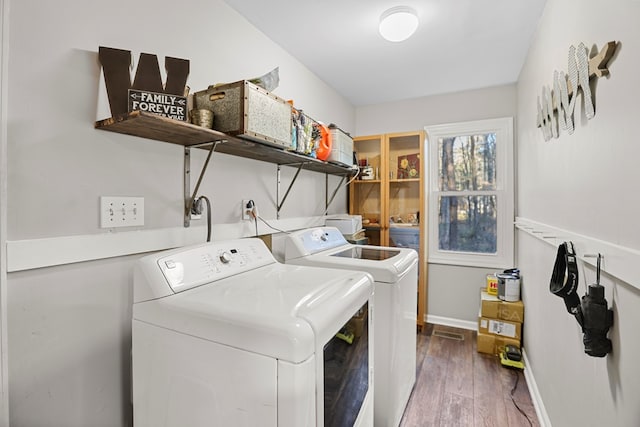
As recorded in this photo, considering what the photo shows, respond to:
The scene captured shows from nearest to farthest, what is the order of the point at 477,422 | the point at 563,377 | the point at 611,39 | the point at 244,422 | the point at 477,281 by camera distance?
the point at 244,422 < the point at 611,39 < the point at 563,377 < the point at 477,422 < the point at 477,281

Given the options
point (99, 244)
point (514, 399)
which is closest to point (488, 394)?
point (514, 399)

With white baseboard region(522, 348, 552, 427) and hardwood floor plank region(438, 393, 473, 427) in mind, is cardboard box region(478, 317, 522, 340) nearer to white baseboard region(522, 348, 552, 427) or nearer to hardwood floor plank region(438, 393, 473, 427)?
white baseboard region(522, 348, 552, 427)

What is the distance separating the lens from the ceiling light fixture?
1795 millimetres

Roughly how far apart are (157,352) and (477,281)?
300 cm

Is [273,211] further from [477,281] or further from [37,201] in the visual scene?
[477,281]

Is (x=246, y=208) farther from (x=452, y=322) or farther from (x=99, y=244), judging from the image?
(x=452, y=322)

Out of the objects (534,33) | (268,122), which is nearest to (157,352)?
(268,122)

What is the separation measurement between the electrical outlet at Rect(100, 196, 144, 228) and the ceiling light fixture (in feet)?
5.55

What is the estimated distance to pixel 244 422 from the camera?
32.1 inches

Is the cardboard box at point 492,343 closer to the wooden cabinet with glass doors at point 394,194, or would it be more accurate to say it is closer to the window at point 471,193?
the wooden cabinet with glass doors at point 394,194

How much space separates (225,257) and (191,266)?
174mm

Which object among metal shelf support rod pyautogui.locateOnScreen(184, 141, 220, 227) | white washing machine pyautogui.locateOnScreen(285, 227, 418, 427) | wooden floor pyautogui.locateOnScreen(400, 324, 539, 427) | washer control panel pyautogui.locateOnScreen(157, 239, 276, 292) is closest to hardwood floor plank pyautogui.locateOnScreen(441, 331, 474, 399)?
wooden floor pyautogui.locateOnScreen(400, 324, 539, 427)

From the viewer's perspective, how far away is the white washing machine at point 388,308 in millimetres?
1569

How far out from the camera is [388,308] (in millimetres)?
1559
